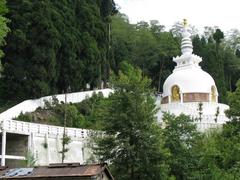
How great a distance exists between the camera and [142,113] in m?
25.1

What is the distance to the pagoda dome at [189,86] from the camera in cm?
4916

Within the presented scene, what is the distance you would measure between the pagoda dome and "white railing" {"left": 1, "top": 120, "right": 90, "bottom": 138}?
1527 centimetres

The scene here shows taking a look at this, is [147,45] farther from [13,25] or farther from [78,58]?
[13,25]

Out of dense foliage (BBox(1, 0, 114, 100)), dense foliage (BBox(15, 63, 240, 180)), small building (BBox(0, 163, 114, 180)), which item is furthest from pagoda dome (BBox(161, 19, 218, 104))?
small building (BBox(0, 163, 114, 180))

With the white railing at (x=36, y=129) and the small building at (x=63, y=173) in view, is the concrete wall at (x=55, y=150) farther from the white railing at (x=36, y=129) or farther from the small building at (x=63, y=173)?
the small building at (x=63, y=173)

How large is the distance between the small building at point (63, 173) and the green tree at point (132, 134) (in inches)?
133

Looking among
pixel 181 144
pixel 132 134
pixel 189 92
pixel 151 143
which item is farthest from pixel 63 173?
pixel 189 92

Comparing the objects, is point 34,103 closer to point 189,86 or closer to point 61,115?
point 61,115

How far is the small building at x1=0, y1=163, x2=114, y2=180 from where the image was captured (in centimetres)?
1997

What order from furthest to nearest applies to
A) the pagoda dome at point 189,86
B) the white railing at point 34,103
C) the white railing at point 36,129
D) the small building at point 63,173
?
the pagoda dome at point 189,86, the white railing at point 34,103, the white railing at point 36,129, the small building at point 63,173

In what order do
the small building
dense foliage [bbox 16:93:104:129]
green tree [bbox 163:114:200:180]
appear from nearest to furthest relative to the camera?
the small building → green tree [bbox 163:114:200:180] → dense foliage [bbox 16:93:104:129]

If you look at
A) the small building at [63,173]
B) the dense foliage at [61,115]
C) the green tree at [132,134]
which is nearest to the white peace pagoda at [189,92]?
the dense foliage at [61,115]

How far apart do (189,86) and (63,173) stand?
30.6m

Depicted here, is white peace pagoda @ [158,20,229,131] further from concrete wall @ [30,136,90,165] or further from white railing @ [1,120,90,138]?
concrete wall @ [30,136,90,165]
